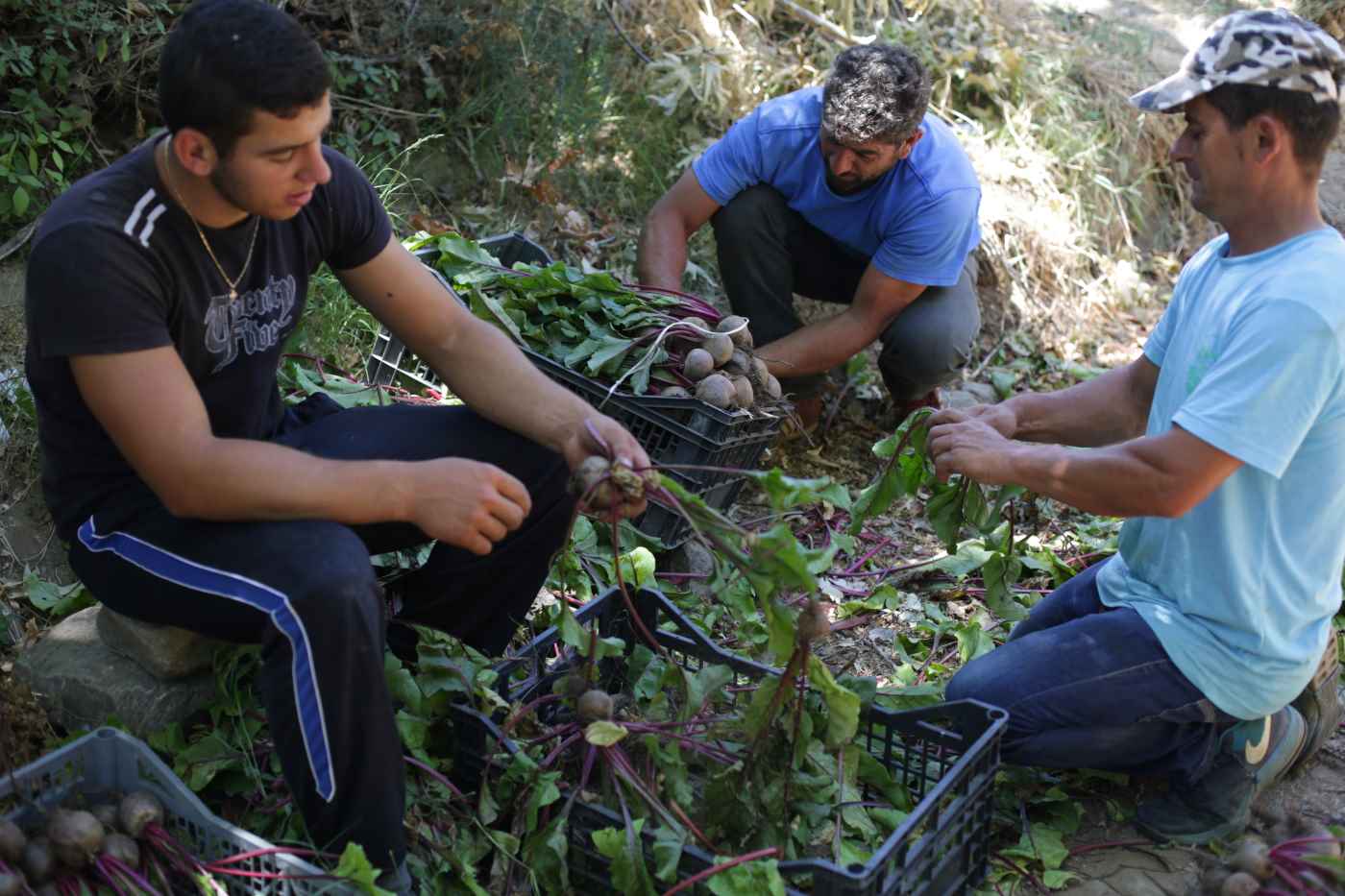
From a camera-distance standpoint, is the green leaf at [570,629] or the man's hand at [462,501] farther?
the green leaf at [570,629]

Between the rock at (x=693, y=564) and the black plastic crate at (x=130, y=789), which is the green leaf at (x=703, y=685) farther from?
the rock at (x=693, y=564)

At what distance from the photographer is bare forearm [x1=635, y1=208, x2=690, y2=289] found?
13.7ft

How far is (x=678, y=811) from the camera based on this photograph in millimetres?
2295

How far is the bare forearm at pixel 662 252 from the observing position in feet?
13.7

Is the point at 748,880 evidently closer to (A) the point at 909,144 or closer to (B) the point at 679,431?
(B) the point at 679,431

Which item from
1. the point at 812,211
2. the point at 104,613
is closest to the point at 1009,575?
the point at 812,211

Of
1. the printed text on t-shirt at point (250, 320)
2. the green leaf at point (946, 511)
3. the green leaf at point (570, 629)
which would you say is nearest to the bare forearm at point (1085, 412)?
the green leaf at point (946, 511)

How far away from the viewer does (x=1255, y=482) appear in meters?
2.45

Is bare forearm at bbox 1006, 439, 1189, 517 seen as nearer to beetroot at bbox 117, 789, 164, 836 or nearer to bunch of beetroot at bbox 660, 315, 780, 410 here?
bunch of beetroot at bbox 660, 315, 780, 410

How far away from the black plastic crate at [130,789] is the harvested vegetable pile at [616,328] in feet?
5.01

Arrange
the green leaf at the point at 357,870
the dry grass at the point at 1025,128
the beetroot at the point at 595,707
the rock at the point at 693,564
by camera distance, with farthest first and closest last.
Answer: the dry grass at the point at 1025,128 → the rock at the point at 693,564 → the beetroot at the point at 595,707 → the green leaf at the point at 357,870

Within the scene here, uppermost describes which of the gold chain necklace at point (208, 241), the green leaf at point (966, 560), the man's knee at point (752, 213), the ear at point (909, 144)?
the gold chain necklace at point (208, 241)

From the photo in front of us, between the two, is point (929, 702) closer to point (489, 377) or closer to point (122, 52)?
point (489, 377)

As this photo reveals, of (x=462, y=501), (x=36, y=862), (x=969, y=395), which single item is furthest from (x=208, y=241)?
(x=969, y=395)
